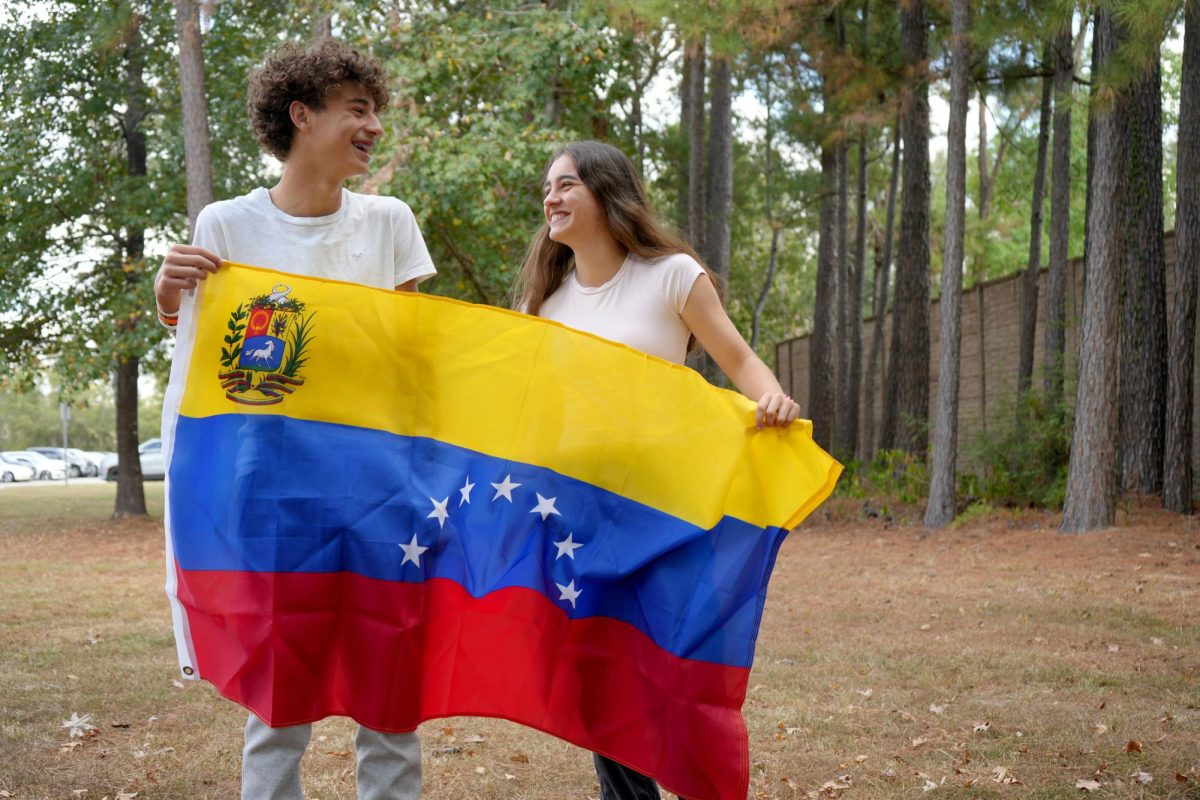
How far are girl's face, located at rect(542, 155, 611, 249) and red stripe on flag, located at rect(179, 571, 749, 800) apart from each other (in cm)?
97

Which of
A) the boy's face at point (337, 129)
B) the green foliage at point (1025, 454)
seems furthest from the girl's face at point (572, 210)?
the green foliage at point (1025, 454)

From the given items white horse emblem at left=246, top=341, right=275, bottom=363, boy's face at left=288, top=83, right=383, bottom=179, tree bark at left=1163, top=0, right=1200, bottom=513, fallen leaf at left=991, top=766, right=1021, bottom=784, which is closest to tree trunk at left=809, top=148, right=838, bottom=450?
tree bark at left=1163, top=0, right=1200, bottom=513

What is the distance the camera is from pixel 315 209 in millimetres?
3092

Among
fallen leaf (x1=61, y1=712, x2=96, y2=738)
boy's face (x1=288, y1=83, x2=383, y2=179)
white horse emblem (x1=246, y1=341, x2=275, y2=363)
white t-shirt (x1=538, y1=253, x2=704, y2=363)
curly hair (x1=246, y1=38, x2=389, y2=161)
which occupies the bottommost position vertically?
fallen leaf (x1=61, y1=712, x2=96, y2=738)

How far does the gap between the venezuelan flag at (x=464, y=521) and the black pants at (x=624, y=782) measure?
7.1 inches

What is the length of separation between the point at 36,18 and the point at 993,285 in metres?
15.0

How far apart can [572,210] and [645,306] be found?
33 centimetres

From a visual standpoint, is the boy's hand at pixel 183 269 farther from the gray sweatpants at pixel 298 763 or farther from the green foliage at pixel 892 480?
the green foliage at pixel 892 480

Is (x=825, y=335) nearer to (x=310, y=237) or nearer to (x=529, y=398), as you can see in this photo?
(x=529, y=398)

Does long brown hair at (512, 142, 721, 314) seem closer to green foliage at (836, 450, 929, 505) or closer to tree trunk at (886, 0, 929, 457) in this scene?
green foliage at (836, 450, 929, 505)

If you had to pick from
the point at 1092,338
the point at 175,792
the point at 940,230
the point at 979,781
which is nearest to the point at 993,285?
the point at 1092,338

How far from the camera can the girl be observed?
3137mm

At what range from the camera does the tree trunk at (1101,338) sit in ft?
37.5

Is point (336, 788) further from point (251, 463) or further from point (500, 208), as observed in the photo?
point (500, 208)
